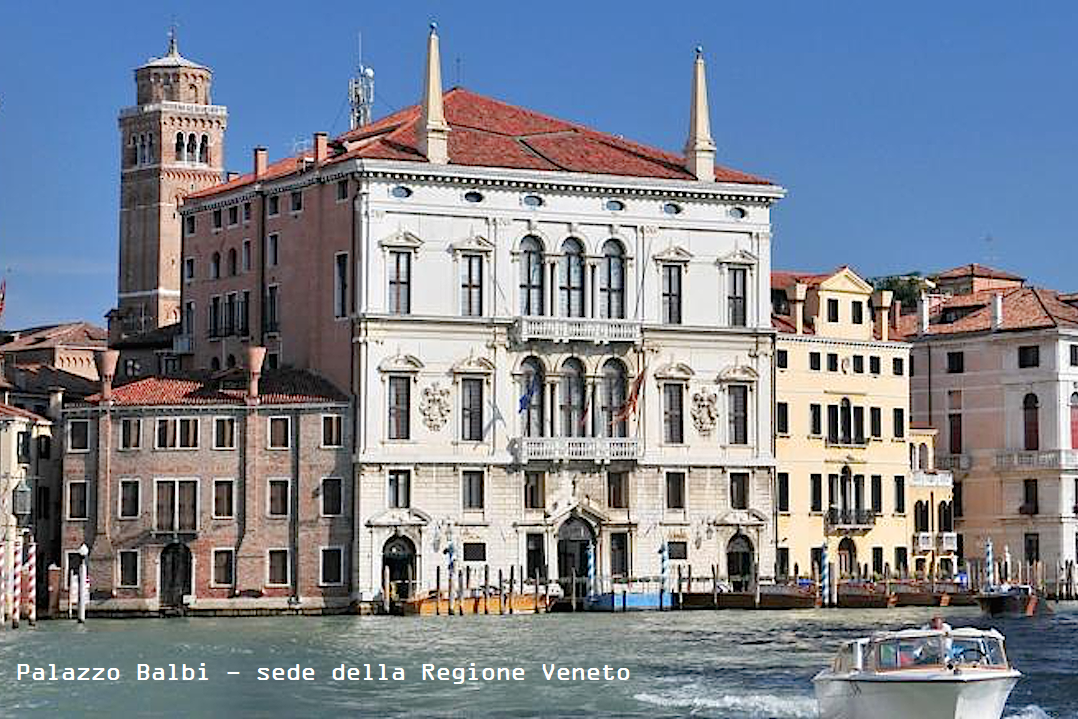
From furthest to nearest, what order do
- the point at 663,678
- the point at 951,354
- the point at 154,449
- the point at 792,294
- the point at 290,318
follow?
the point at 951,354
the point at 792,294
the point at 290,318
the point at 154,449
the point at 663,678

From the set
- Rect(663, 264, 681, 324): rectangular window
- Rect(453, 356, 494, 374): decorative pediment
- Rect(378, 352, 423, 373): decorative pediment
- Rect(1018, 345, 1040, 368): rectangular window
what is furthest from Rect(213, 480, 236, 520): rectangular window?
Rect(1018, 345, 1040, 368): rectangular window

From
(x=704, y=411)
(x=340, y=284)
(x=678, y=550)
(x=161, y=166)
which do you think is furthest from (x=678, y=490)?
(x=161, y=166)

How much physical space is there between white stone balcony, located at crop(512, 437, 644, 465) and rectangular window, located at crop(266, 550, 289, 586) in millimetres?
6413

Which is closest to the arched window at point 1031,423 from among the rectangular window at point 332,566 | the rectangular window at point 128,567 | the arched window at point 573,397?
the arched window at point 573,397

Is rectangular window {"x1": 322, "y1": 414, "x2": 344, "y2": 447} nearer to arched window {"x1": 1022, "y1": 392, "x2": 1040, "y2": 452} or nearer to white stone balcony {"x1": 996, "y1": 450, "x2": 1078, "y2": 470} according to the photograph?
white stone balcony {"x1": 996, "y1": 450, "x2": 1078, "y2": 470}

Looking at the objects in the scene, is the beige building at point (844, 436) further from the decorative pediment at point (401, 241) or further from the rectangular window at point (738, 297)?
the decorative pediment at point (401, 241)

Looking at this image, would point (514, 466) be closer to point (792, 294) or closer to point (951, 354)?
Result: point (792, 294)

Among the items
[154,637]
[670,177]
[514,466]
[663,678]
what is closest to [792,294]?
[670,177]

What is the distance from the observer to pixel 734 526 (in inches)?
2714

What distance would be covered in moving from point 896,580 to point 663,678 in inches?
1191

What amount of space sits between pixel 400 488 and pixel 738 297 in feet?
35.3

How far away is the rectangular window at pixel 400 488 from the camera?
65062 millimetres

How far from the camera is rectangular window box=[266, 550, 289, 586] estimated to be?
64125 mm

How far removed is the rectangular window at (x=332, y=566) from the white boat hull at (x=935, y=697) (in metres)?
32.4
